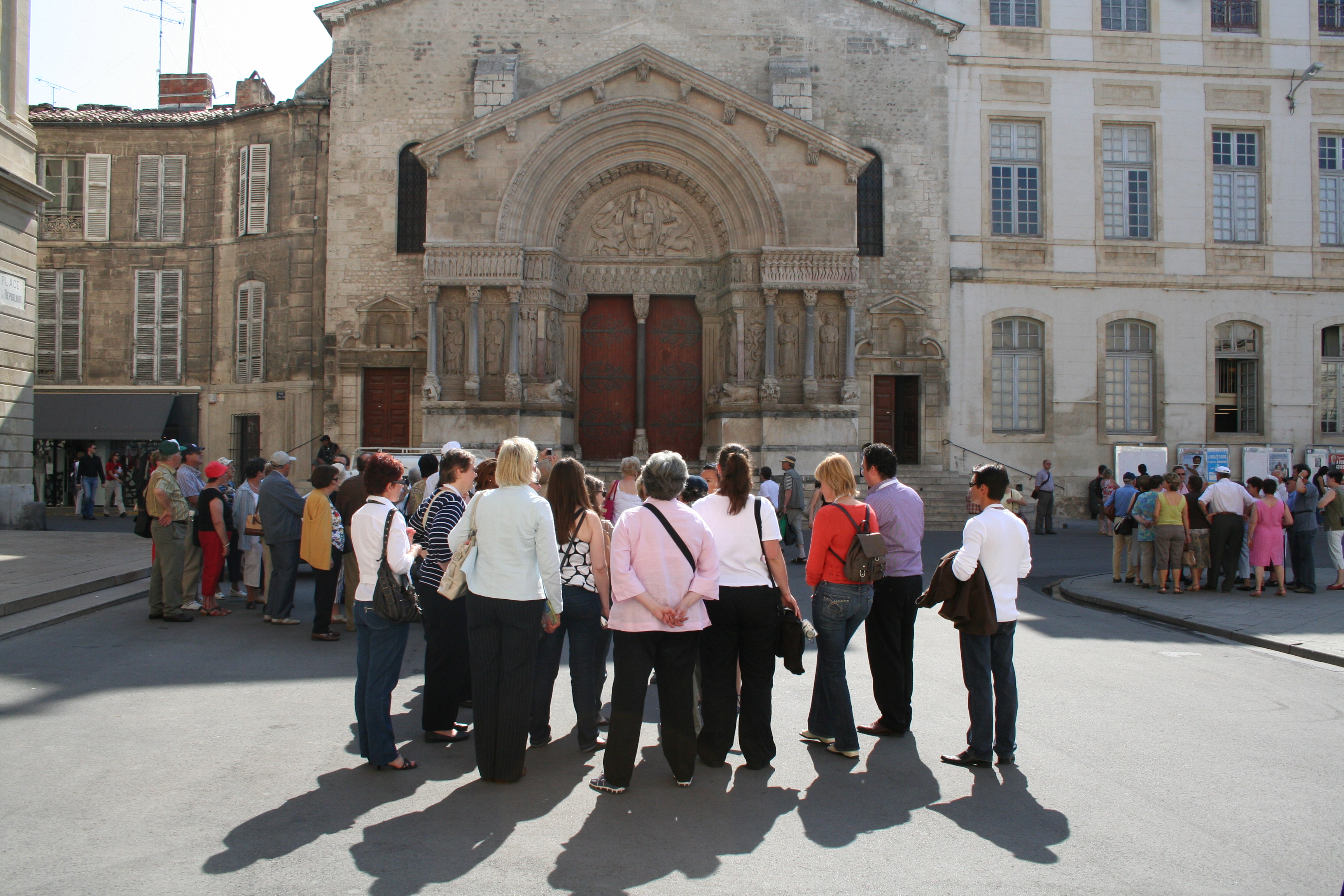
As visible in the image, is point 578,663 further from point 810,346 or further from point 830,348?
point 830,348

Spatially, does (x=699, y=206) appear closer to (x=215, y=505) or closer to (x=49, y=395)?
(x=215, y=505)

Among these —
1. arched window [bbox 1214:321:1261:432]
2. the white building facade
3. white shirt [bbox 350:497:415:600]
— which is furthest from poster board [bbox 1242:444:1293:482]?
white shirt [bbox 350:497:415:600]

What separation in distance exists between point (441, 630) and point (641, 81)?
1710 cm

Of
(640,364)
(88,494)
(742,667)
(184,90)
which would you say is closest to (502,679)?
(742,667)

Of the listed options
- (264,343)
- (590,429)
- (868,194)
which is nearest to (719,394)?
(590,429)

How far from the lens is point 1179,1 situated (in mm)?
24984

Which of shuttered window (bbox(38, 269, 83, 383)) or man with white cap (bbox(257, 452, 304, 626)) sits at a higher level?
shuttered window (bbox(38, 269, 83, 383))

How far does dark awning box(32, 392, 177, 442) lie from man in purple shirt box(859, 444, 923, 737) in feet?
75.1

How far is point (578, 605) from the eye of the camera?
596 cm

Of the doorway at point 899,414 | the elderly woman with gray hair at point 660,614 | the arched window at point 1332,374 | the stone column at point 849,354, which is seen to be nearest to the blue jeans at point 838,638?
the elderly woman with gray hair at point 660,614

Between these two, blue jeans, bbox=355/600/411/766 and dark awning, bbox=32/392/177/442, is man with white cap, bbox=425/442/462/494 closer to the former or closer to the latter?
blue jeans, bbox=355/600/411/766

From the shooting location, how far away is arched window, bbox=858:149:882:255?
23734 mm

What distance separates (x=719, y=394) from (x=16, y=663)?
15.2 metres

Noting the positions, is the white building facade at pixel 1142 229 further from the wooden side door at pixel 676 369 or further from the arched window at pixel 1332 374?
the wooden side door at pixel 676 369
